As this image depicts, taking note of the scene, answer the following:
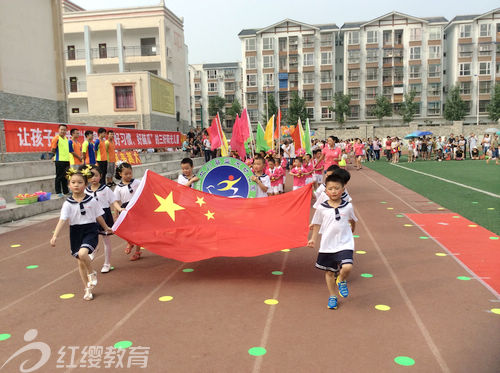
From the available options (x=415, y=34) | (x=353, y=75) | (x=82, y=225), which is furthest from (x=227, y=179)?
(x=415, y=34)

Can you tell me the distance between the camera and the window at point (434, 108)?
62.5m

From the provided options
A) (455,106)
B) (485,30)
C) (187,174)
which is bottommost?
(187,174)

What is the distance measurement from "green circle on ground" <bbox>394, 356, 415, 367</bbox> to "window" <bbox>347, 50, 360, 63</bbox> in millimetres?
63676

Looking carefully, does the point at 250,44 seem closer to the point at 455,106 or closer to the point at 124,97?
the point at 455,106

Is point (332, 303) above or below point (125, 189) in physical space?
below

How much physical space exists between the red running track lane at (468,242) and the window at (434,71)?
5959 cm

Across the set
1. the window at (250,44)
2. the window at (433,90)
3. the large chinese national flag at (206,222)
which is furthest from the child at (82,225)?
the window at (433,90)

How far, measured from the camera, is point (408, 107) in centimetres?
5884

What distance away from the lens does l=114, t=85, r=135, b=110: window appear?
30.8 m

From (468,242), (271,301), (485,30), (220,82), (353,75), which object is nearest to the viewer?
(271,301)

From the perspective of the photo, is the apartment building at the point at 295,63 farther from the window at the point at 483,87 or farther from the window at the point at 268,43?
the window at the point at 483,87

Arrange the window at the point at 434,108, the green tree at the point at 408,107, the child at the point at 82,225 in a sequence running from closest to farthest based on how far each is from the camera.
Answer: the child at the point at 82,225, the green tree at the point at 408,107, the window at the point at 434,108

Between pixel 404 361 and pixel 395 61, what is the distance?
65.1m

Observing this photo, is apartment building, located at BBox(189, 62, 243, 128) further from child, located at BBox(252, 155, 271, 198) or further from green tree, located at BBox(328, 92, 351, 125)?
child, located at BBox(252, 155, 271, 198)
